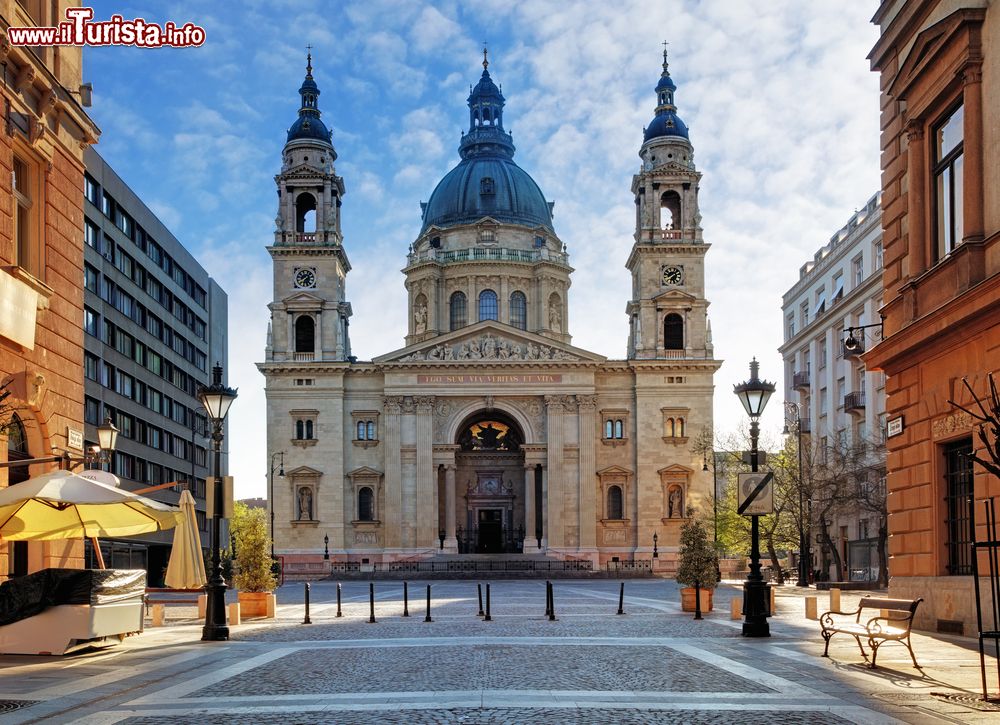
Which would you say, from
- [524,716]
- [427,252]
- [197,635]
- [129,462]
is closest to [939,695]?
[524,716]

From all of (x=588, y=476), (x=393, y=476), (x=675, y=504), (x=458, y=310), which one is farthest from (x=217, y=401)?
(x=458, y=310)

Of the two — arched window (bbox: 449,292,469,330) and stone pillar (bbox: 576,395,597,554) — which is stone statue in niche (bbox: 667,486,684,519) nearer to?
stone pillar (bbox: 576,395,597,554)

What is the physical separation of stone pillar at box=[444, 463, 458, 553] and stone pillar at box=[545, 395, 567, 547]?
6049 mm

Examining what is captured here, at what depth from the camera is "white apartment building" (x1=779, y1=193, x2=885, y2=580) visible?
55688 millimetres

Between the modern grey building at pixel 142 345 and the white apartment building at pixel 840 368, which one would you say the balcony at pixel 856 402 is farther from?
the modern grey building at pixel 142 345

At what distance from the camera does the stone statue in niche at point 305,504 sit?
76000mm

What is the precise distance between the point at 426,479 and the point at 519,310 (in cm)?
1835

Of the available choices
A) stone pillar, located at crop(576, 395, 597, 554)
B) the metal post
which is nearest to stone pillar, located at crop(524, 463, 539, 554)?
stone pillar, located at crop(576, 395, 597, 554)

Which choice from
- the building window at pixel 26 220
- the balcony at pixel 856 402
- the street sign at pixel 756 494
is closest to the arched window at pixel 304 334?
the balcony at pixel 856 402

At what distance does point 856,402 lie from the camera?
57656 millimetres

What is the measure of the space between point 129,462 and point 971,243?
5708 centimetres

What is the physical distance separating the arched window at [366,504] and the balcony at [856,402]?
105 feet

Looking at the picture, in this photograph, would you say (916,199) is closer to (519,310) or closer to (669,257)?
(669,257)

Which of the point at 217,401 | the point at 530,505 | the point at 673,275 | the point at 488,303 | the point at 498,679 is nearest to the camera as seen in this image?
the point at 498,679
